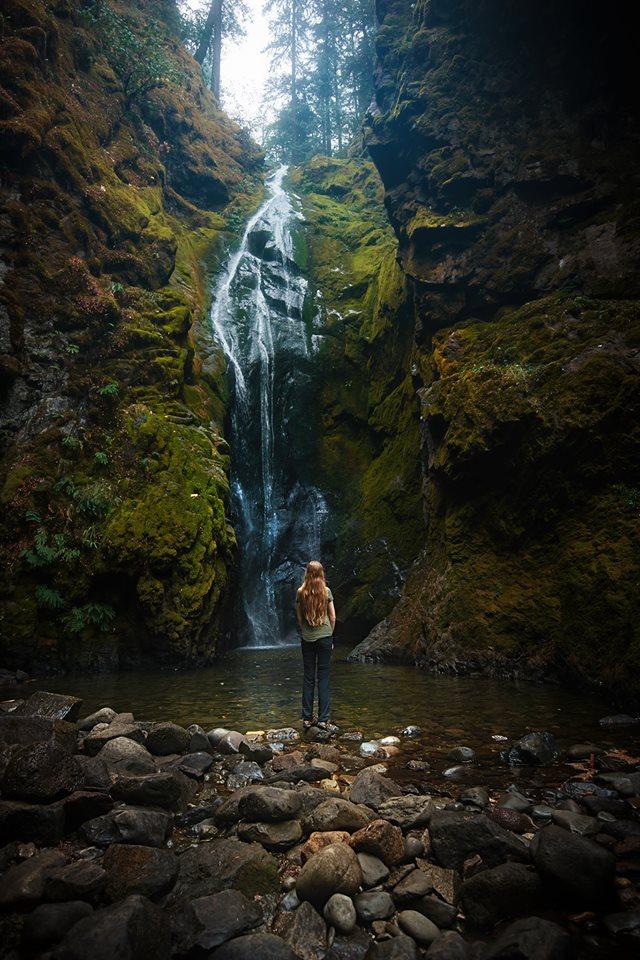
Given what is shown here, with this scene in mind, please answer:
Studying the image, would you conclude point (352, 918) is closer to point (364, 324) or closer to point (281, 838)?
point (281, 838)

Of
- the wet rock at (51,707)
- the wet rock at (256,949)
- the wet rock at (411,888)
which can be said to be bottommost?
the wet rock at (256,949)

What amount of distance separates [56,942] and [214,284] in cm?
2075

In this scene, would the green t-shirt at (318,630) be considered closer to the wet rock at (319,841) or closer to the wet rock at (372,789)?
the wet rock at (372,789)

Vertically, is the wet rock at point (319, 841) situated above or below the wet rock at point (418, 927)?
above

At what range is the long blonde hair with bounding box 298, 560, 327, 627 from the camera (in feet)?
18.4

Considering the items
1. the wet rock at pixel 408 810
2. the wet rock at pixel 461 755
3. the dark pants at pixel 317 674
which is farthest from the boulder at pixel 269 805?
the dark pants at pixel 317 674

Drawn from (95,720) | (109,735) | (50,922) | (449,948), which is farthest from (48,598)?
(449,948)

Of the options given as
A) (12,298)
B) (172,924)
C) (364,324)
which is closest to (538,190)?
(364,324)

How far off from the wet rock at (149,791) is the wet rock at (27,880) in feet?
2.50

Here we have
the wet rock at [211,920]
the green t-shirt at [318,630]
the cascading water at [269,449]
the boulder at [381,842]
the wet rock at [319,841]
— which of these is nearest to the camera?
the wet rock at [211,920]

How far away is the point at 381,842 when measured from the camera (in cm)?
276

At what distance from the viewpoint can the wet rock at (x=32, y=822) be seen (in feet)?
9.42

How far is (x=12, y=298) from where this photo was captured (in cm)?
1091

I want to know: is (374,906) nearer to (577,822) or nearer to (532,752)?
(577,822)
